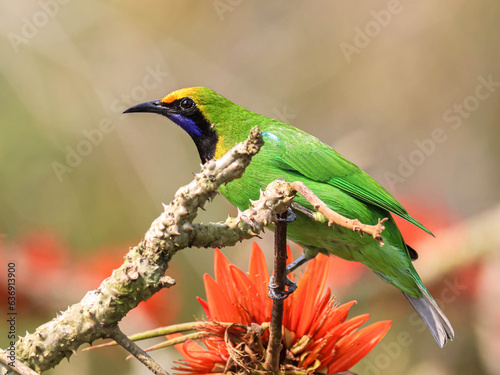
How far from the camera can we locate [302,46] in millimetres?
5734

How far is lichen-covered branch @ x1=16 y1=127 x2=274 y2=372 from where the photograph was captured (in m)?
1.22

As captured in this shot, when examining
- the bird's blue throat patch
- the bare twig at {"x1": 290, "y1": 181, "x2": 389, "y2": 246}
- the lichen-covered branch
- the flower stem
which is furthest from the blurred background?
the lichen-covered branch

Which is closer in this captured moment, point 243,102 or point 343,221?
point 343,221

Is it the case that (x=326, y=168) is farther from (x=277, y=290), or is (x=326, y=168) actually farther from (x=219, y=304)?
(x=277, y=290)

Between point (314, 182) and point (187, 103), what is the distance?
3.10 ft

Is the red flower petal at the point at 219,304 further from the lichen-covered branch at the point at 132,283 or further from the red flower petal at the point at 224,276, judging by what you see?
the lichen-covered branch at the point at 132,283

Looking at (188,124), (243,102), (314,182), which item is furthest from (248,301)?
(243,102)

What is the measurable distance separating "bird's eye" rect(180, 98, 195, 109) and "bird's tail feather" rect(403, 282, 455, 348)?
1.79 m

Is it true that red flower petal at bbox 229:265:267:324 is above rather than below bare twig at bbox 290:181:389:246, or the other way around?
below

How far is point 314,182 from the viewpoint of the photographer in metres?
3.35

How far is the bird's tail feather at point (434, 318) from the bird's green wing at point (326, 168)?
55 centimetres

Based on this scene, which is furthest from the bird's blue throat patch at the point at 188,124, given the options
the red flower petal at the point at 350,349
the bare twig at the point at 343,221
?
the bare twig at the point at 343,221

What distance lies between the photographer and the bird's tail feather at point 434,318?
120 inches

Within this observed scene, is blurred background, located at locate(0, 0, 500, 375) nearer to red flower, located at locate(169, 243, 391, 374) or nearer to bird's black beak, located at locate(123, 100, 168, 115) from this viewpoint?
bird's black beak, located at locate(123, 100, 168, 115)
